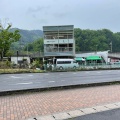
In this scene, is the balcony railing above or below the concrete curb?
above

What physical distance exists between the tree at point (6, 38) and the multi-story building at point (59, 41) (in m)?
11.9

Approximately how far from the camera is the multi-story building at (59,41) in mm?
46188

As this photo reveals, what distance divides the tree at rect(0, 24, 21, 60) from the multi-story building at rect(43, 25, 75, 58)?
11.9 metres

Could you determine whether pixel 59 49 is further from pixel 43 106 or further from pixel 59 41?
pixel 43 106

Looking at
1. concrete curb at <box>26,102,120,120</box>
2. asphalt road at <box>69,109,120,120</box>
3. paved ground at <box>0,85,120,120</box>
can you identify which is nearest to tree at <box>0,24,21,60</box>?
paved ground at <box>0,85,120,120</box>

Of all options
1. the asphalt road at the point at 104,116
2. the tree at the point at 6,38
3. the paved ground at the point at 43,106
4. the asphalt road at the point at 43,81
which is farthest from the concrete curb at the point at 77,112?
the tree at the point at 6,38

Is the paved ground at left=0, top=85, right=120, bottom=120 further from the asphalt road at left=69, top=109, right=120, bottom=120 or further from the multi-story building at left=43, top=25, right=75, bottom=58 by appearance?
the multi-story building at left=43, top=25, right=75, bottom=58

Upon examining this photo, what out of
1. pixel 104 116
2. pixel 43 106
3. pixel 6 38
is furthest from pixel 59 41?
pixel 104 116

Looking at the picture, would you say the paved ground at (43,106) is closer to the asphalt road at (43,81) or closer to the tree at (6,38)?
the asphalt road at (43,81)

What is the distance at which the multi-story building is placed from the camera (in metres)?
46.2

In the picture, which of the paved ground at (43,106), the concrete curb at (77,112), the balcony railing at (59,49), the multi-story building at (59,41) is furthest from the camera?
the balcony railing at (59,49)

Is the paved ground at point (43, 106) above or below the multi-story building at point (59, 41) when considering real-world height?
below

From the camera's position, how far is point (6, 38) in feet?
109

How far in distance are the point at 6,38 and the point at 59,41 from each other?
15.6 metres
